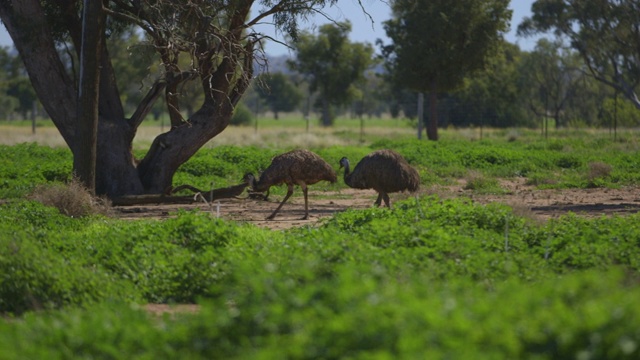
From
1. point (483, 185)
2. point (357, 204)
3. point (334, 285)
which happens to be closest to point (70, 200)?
point (357, 204)

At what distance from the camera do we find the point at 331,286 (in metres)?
6.66

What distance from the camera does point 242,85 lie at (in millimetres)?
18734

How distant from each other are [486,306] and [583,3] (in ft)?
127

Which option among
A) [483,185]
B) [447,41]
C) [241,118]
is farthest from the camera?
[241,118]

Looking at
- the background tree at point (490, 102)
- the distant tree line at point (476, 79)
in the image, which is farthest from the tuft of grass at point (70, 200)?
the background tree at point (490, 102)

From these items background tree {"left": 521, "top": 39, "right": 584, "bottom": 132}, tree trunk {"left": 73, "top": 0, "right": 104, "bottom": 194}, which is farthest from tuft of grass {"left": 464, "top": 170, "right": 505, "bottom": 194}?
background tree {"left": 521, "top": 39, "right": 584, "bottom": 132}

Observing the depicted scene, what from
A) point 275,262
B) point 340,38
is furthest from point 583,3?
point 275,262

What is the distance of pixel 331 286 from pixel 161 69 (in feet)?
41.3

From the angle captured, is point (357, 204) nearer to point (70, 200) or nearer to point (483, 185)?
point (483, 185)

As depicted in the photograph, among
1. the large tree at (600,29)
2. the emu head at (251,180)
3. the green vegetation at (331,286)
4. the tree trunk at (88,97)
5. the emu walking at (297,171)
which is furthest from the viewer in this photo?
the large tree at (600,29)

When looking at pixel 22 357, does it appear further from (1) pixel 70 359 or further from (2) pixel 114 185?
(2) pixel 114 185

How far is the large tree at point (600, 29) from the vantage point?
40.4m

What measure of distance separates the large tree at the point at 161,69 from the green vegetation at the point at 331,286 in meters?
3.91

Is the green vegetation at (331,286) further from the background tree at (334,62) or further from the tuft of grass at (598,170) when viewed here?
the background tree at (334,62)
